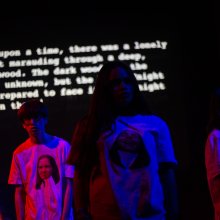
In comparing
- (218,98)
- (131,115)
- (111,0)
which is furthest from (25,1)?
(131,115)

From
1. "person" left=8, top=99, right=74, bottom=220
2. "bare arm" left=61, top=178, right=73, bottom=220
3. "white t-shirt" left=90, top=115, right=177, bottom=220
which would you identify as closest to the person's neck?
"person" left=8, top=99, right=74, bottom=220

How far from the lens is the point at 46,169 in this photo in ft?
8.22

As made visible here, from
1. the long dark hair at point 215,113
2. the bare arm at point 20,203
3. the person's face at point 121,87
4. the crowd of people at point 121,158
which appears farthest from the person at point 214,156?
the bare arm at point 20,203

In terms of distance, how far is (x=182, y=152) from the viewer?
11.3 ft

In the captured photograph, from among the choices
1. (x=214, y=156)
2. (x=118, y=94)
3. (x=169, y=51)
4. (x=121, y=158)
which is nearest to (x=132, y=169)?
(x=121, y=158)

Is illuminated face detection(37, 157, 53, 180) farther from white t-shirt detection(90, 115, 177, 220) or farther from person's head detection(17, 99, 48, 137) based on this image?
white t-shirt detection(90, 115, 177, 220)

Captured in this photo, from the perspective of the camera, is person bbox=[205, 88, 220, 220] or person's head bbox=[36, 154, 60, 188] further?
person's head bbox=[36, 154, 60, 188]

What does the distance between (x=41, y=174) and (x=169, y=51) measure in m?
1.82

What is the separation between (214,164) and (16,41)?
94.9 inches

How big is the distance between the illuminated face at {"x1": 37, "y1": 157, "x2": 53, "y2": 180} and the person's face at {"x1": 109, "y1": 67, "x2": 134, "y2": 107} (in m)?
1.12

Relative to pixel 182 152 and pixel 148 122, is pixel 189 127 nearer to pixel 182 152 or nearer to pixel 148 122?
pixel 182 152

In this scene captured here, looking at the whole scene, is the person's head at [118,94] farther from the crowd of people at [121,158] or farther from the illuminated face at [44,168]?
the illuminated face at [44,168]

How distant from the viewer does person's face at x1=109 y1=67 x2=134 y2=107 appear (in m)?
1.51

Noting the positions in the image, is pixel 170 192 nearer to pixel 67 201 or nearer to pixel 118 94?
pixel 118 94
